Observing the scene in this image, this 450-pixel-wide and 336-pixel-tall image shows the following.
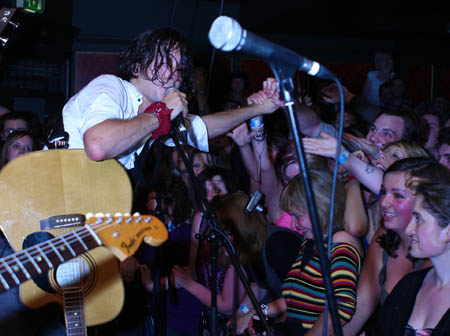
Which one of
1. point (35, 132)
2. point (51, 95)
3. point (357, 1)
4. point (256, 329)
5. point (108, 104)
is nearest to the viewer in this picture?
point (108, 104)

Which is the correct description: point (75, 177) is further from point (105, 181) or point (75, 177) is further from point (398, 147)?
point (398, 147)

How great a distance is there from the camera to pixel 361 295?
2.44m

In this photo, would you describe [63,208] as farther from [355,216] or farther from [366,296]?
[355,216]

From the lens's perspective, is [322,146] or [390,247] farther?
[322,146]

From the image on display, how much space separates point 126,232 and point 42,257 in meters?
0.23

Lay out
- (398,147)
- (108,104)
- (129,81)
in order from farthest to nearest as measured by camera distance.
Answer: (398,147) → (129,81) → (108,104)

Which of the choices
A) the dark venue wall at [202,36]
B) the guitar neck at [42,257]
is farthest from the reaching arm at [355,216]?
the dark venue wall at [202,36]

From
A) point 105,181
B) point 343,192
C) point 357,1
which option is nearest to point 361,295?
point 343,192

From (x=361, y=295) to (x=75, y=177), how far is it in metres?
1.28

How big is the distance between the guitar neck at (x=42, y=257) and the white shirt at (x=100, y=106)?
1.36 feet

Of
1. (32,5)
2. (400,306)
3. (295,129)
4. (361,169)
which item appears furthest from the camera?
(32,5)

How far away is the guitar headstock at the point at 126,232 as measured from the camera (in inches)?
63.6

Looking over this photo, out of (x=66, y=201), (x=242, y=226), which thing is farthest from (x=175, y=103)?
(x=242, y=226)

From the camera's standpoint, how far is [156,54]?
7.27 feet
